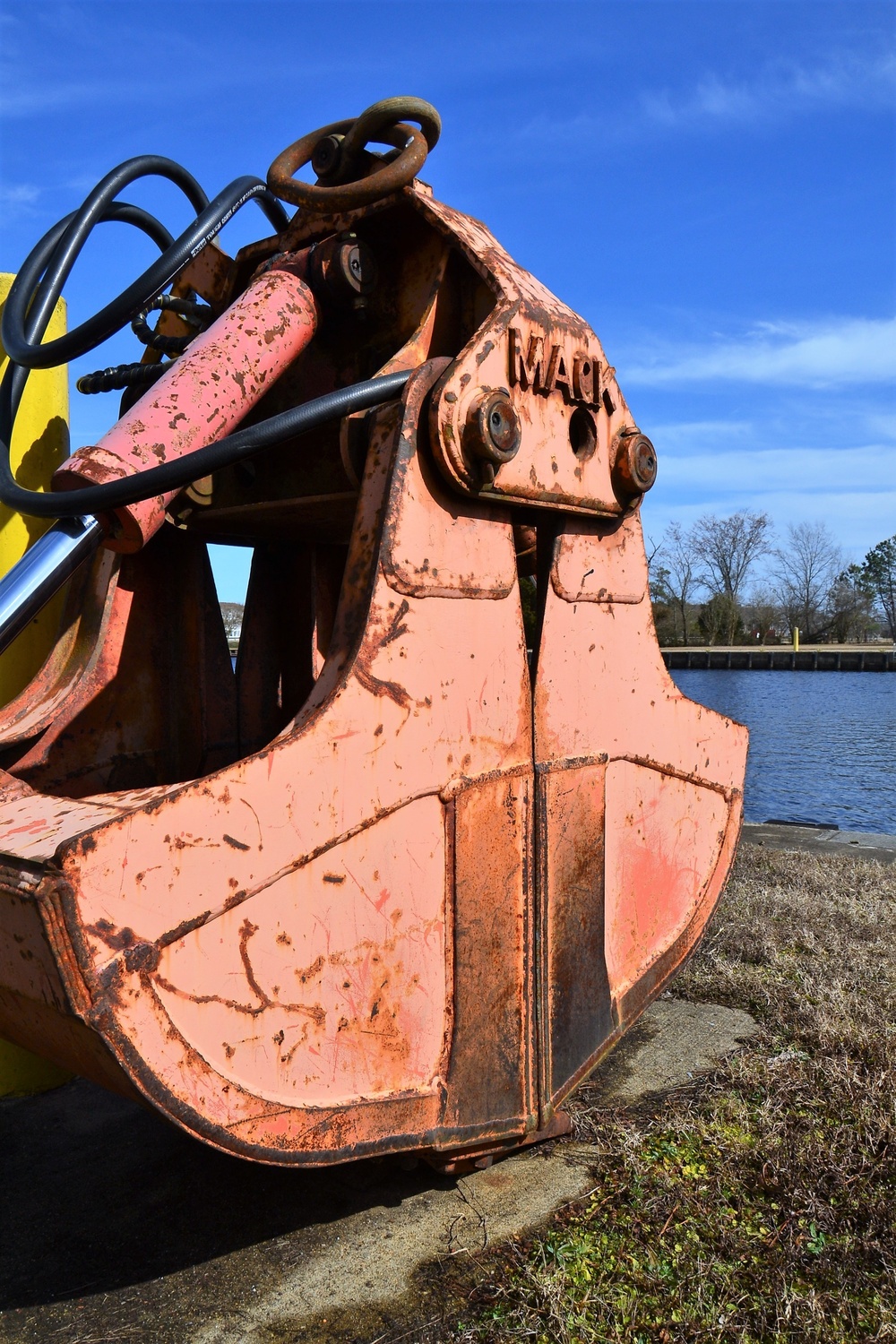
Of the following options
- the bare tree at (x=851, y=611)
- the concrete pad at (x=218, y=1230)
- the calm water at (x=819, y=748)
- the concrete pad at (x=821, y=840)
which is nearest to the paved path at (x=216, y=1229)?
the concrete pad at (x=218, y=1230)

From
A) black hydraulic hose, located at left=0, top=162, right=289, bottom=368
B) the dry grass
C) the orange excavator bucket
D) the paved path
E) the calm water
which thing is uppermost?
black hydraulic hose, located at left=0, top=162, right=289, bottom=368

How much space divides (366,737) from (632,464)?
3.72 ft

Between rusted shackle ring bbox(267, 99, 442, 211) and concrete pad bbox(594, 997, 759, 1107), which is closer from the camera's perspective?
rusted shackle ring bbox(267, 99, 442, 211)

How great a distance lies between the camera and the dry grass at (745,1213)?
77.7 inches

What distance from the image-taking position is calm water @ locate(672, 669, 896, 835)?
12734 mm

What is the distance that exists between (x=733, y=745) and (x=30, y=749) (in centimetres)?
199

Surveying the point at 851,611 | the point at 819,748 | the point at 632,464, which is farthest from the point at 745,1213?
the point at 851,611

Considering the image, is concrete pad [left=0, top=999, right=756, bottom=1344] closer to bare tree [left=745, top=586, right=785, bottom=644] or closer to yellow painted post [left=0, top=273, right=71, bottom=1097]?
yellow painted post [left=0, top=273, right=71, bottom=1097]

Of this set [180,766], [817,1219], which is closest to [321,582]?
[180,766]

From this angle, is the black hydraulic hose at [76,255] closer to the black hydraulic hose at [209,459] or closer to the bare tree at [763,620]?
the black hydraulic hose at [209,459]

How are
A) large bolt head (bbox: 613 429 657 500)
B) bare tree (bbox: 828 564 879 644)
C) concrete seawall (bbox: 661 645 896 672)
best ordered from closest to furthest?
large bolt head (bbox: 613 429 657 500) < concrete seawall (bbox: 661 645 896 672) < bare tree (bbox: 828 564 879 644)

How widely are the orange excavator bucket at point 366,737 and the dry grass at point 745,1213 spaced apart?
263 mm

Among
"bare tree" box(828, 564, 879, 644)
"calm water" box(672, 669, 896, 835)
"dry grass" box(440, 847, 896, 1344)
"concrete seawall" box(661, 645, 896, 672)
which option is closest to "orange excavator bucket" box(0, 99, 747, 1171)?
"dry grass" box(440, 847, 896, 1344)

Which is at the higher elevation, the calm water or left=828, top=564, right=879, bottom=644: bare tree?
left=828, top=564, right=879, bottom=644: bare tree
